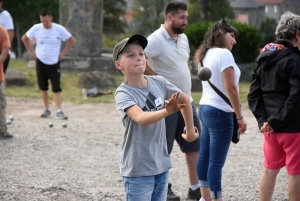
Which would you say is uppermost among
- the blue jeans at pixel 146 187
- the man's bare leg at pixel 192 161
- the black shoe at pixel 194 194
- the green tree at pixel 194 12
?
the blue jeans at pixel 146 187

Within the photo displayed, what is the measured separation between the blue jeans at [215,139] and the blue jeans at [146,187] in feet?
5.28

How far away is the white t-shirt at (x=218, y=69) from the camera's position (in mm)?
5785

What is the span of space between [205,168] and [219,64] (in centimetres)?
97

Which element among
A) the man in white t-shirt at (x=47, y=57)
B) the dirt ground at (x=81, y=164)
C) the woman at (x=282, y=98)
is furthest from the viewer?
the man in white t-shirt at (x=47, y=57)

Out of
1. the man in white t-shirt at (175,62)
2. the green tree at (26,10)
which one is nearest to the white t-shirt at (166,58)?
the man in white t-shirt at (175,62)

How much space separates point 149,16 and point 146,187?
42.3 metres

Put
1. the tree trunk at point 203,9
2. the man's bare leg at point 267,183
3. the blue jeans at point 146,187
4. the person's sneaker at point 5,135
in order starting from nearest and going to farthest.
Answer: the blue jeans at point 146,187 < the man's bare leg at point 267,183 < the person's sneaker at point 5,135 < the tree trunk at point 203,9

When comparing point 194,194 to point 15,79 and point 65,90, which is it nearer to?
point 65,90

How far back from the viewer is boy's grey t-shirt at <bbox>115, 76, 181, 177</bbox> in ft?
13.8

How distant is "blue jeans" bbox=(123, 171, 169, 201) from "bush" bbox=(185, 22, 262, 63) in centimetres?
1376

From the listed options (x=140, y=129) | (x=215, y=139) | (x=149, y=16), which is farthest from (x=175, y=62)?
(x=149, y=16)

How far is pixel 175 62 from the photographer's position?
20.7 ft

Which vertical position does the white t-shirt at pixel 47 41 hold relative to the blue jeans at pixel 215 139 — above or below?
below

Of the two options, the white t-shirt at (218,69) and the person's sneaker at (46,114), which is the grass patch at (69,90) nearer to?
the person's sneaker at (46,114)
